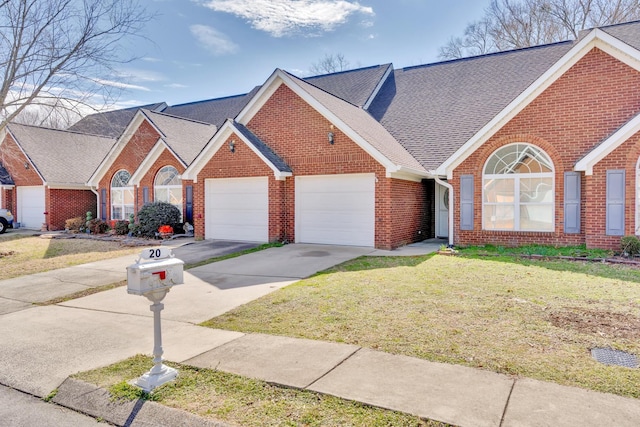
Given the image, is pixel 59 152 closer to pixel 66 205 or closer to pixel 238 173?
pixel 66 205

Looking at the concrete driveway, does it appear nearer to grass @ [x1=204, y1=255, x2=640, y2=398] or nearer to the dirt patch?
grass @ [x1=204, y1=255, x2=640, y2=398]

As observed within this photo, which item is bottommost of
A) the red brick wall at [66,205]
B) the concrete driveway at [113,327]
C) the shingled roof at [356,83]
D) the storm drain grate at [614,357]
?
the concrete driveway at [113,327]

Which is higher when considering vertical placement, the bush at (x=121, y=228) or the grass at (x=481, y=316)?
the bush at (x=121, y=228)

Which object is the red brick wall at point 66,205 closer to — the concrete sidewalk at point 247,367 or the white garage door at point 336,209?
the white garage door at point 336,209

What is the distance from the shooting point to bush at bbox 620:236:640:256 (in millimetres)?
10539

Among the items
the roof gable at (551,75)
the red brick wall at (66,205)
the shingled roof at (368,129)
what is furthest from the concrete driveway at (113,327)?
the red brick wall at (66,205)

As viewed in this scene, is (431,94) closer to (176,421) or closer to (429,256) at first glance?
(429,256)

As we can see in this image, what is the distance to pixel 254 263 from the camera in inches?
437

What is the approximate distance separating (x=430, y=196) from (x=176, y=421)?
13.9m

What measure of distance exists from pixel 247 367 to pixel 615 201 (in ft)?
36.0

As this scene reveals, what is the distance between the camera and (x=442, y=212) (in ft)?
53.1

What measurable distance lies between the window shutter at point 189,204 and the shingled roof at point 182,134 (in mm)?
1133

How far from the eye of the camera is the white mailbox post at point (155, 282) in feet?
13.1

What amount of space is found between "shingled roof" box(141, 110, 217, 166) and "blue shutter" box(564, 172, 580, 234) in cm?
1454
